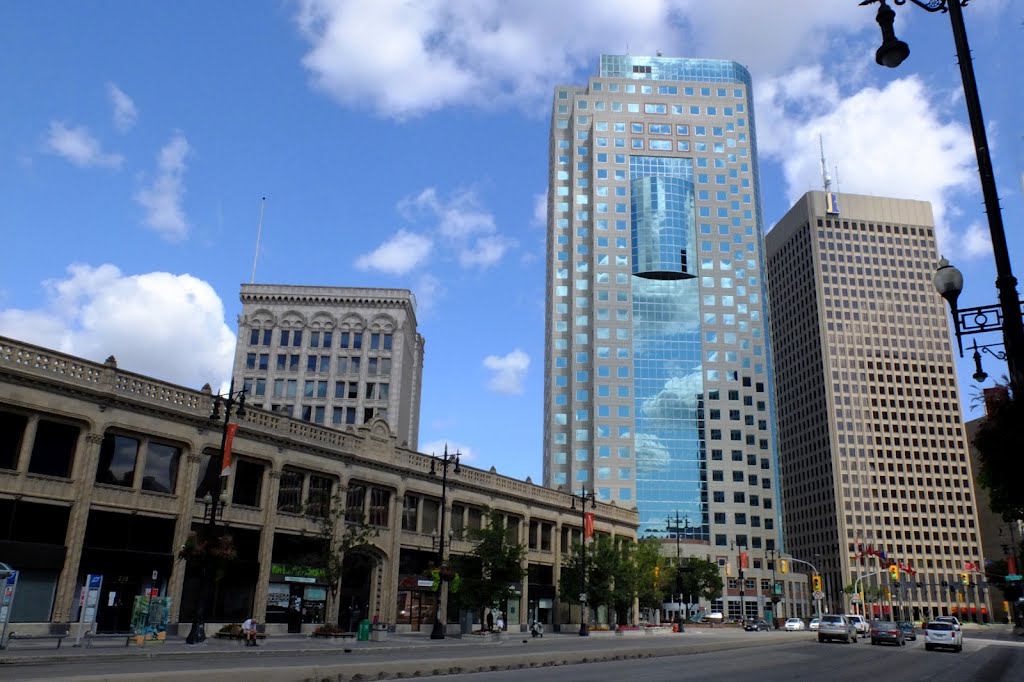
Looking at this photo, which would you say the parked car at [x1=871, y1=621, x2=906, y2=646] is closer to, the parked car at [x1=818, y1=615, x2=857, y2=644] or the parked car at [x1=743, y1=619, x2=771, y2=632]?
the parked car at [x1=818, y1=615, x2=857, y2=644]

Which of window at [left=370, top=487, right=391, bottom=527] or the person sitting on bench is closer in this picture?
the person sitting on bench

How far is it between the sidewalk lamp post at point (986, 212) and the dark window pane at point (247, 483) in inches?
1548

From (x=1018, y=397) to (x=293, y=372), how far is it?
92.7m

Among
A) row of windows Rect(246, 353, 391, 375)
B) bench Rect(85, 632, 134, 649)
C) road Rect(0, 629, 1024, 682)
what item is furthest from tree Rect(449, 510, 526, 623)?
row of windows Rect(246, 353, 391, 375)

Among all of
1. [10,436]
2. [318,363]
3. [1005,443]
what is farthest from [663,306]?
[1005,443]

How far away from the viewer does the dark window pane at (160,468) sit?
38.8 metres

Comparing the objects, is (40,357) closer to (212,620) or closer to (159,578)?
(159,578)

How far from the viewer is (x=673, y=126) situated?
476ft

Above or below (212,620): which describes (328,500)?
above

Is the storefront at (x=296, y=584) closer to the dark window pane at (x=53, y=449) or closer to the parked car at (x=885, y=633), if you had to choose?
the dark window pane at (x=53, y=449)

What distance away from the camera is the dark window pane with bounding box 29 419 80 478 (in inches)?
1363

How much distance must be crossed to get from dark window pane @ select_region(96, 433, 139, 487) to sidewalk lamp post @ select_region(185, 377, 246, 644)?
3.96m

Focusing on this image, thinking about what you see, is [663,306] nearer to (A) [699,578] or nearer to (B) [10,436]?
(A) [699,578]

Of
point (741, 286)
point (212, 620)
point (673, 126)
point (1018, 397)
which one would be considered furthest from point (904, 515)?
point (1018, 397)
